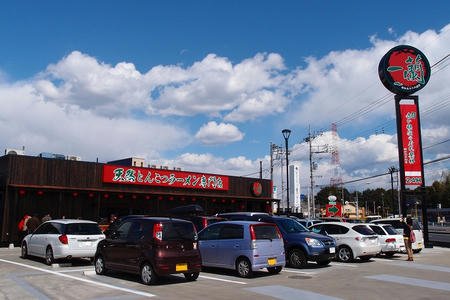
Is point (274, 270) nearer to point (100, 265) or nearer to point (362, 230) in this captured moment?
point (362, 230)

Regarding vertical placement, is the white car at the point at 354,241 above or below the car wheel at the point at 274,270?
above

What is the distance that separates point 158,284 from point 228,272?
10.0 feet

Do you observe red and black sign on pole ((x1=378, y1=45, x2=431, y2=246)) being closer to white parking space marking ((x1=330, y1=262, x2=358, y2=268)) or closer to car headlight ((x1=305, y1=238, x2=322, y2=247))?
white parking space marking ((x1=330, y1=262, x2=358, y2=268))

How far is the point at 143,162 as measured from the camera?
40.9 meters

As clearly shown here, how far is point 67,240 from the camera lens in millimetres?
13508

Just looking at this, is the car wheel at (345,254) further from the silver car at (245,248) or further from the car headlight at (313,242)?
the silver car at (245,248)

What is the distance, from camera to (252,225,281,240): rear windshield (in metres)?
12.1

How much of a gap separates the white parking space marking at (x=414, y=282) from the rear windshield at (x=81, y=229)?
29.8 ft

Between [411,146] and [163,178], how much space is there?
52.3 ft

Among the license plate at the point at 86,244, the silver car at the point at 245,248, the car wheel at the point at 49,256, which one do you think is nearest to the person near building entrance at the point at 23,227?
the car wheel at the point at 49,256

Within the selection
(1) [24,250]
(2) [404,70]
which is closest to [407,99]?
(2) [404,70]

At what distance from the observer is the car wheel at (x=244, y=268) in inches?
467

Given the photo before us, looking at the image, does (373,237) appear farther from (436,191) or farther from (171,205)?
(436,191)

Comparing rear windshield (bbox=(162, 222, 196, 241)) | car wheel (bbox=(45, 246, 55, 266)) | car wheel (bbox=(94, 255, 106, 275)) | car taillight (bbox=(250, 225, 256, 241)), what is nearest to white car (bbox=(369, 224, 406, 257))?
car taillight (bbox=(250, 225, 256, 241))
